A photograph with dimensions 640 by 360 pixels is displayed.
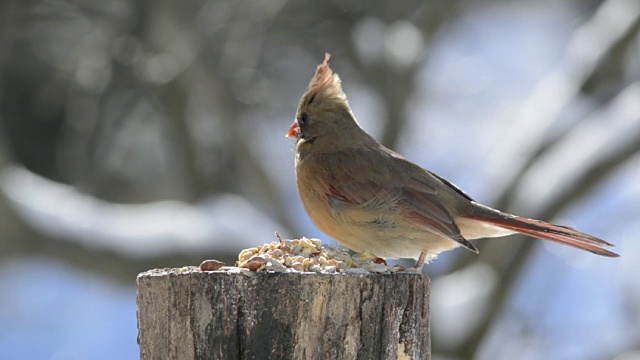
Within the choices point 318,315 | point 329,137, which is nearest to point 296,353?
point 318,315

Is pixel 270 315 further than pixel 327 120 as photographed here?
No

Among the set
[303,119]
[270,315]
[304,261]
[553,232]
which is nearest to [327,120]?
[303,119]

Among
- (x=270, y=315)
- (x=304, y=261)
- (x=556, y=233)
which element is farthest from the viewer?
(x=556, y=233)

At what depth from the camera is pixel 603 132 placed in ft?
21.0

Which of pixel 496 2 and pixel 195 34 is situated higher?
pixel 496 2

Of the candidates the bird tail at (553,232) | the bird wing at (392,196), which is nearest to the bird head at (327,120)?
the bird wing at (392,196)

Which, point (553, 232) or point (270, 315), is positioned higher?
point (553, 232)

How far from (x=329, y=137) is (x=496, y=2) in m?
5.16

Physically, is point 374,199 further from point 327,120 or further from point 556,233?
point 556,233

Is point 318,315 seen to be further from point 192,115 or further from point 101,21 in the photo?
point 101,21

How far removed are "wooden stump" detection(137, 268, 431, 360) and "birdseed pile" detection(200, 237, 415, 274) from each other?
0.06 metres

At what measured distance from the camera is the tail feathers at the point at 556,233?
256 cm

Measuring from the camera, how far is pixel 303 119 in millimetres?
2969

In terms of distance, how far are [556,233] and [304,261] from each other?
3.19 ft
